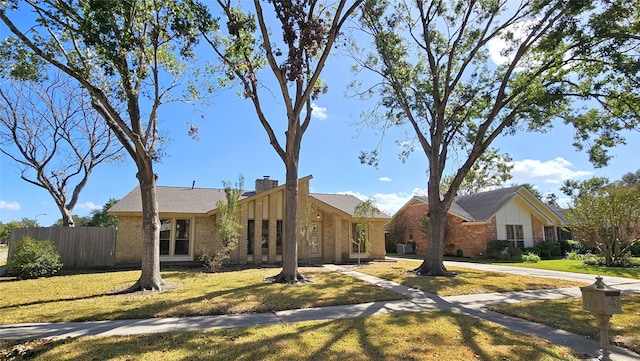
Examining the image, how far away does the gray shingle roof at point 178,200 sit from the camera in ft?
55.8

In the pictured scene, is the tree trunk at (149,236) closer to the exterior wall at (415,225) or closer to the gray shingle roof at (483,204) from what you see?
the gray shingle roof at (483,204)

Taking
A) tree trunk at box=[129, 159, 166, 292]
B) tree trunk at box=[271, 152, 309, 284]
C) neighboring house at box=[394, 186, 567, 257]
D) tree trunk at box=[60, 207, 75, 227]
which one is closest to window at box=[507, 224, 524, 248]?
neighboring house at box=[394, 186, 567, 257]

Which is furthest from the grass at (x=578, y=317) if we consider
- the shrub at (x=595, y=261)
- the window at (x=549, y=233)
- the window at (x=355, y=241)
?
the window at (x=549, y=233)

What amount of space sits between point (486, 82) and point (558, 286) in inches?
357

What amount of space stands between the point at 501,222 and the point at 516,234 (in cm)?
169

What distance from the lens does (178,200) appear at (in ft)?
61.6

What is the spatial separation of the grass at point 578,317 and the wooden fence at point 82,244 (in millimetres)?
16816

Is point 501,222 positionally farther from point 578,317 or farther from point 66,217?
point 66,217

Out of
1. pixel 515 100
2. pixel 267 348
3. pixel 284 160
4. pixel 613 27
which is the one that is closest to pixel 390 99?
pixel 515 100

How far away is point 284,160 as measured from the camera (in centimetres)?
1252

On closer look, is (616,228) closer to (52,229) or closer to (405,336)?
(405,336)

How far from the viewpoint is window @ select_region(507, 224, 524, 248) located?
24.9 m

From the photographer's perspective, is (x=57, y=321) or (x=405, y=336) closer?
(x=405, y=336)

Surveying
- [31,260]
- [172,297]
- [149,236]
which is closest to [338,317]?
[172,297]
